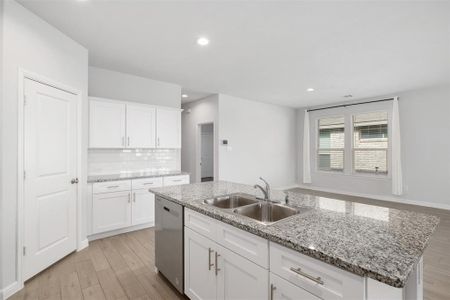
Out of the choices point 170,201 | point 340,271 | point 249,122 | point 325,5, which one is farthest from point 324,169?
point 340,271

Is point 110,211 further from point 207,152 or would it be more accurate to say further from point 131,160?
point 207,152

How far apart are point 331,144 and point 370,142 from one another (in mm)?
1012

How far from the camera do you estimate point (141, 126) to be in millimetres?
3902

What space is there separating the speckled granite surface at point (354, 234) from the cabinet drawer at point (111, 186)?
1.97m

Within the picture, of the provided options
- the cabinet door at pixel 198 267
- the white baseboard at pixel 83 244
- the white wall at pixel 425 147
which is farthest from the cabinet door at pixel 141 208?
the white wall at pixel 425 147

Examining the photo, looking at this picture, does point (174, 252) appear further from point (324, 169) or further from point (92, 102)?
point (324, 169)

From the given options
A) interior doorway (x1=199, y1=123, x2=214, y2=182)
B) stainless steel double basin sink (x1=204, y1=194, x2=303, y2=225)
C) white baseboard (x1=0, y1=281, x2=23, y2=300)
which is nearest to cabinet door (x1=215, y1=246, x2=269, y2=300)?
stainless steel double basin sink (x1=204, y1=194, x2=303, y2=225)

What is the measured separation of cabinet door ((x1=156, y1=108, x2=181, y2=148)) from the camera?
4.13 meters

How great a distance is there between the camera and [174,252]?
2.04 m

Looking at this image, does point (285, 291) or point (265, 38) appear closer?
point (285, 291)

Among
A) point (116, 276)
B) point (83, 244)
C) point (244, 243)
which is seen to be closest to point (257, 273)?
point (244, 243)

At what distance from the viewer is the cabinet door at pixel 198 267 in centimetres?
163

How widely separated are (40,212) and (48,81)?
1431mm

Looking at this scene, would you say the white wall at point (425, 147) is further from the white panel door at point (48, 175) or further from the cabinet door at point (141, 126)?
the white panel door at point (48, 175)
